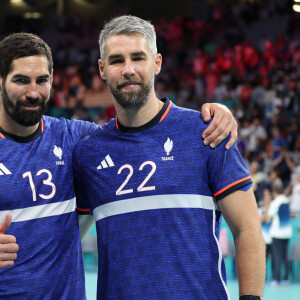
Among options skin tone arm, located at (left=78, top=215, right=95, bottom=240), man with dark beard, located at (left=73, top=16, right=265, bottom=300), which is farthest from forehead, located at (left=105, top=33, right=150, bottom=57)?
skin tone arm, located at (left=78, top=215, right=95, bottom=240)

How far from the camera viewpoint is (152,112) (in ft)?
10.6

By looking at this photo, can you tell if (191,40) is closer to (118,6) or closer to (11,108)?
(118,6)

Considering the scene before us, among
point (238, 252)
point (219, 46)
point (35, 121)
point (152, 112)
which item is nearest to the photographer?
point (238, 252)

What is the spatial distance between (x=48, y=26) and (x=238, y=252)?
71.2 feet

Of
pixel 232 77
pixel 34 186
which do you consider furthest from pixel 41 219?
pixel 232 77

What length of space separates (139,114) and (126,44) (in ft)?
1.18

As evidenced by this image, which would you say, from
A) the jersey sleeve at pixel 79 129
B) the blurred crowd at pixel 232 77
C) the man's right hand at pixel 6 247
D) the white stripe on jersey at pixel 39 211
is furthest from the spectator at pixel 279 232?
the man's right hand at pixel 6 247

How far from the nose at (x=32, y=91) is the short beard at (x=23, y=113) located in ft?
0.07

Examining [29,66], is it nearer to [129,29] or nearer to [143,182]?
[129,29]

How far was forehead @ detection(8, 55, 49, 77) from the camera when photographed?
3488 mm

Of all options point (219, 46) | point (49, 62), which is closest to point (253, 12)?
point (219, 46)

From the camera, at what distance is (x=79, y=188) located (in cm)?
360

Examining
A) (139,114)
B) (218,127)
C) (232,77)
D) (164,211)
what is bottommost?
(164,211)

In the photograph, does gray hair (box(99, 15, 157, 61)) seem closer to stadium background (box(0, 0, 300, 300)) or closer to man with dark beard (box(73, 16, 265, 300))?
man with dark beard (box(73, 16, 265, 300))
